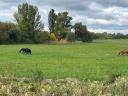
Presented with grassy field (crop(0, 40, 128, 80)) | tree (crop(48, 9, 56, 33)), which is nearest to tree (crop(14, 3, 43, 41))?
tree (crop(48, 9, 56, 33))

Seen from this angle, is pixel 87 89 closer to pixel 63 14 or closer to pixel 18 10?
pixel 18 10

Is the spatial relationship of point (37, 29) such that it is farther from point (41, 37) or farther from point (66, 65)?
point (66, 65)

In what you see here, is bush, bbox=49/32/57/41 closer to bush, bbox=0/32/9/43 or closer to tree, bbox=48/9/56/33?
tree, bbox=48/9/56/33

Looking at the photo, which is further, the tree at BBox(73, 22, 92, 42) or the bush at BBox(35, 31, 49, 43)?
the tree at BBox(73, 22, 92, 42)

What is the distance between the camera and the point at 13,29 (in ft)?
361

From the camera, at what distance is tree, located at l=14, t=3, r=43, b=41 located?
391ft

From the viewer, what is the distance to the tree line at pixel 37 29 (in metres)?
110

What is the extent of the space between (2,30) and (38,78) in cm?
9875

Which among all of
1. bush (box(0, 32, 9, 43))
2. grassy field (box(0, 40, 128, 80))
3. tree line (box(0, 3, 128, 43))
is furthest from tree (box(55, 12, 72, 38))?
grassy field (box(0, 40, 128, 80))

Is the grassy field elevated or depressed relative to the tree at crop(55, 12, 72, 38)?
depressed

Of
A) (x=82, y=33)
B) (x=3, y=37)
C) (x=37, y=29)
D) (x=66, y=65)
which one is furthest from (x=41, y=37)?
(x=66, y=65)

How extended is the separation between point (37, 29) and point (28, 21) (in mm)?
3718

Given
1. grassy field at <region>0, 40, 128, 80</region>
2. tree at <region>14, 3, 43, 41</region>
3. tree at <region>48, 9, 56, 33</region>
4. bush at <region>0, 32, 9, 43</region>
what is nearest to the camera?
grassy field at <region>0, 40, 128, 80</region>

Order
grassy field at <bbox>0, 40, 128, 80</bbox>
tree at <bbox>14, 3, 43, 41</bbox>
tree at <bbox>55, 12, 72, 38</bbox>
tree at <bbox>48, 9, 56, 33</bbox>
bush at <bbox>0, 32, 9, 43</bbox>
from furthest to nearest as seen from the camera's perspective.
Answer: tree at <bbox>48, 9, 56, 33</bbox>, tree at <bbox>55, 12, 72, 38</bbox>, tree at <bbox>14, 3, 43, 41</bbox>, bush at <bbox>0, 32, 9, 43</bbox>, grassy field at <bbox>0, 40, 128, 80</bbox>
